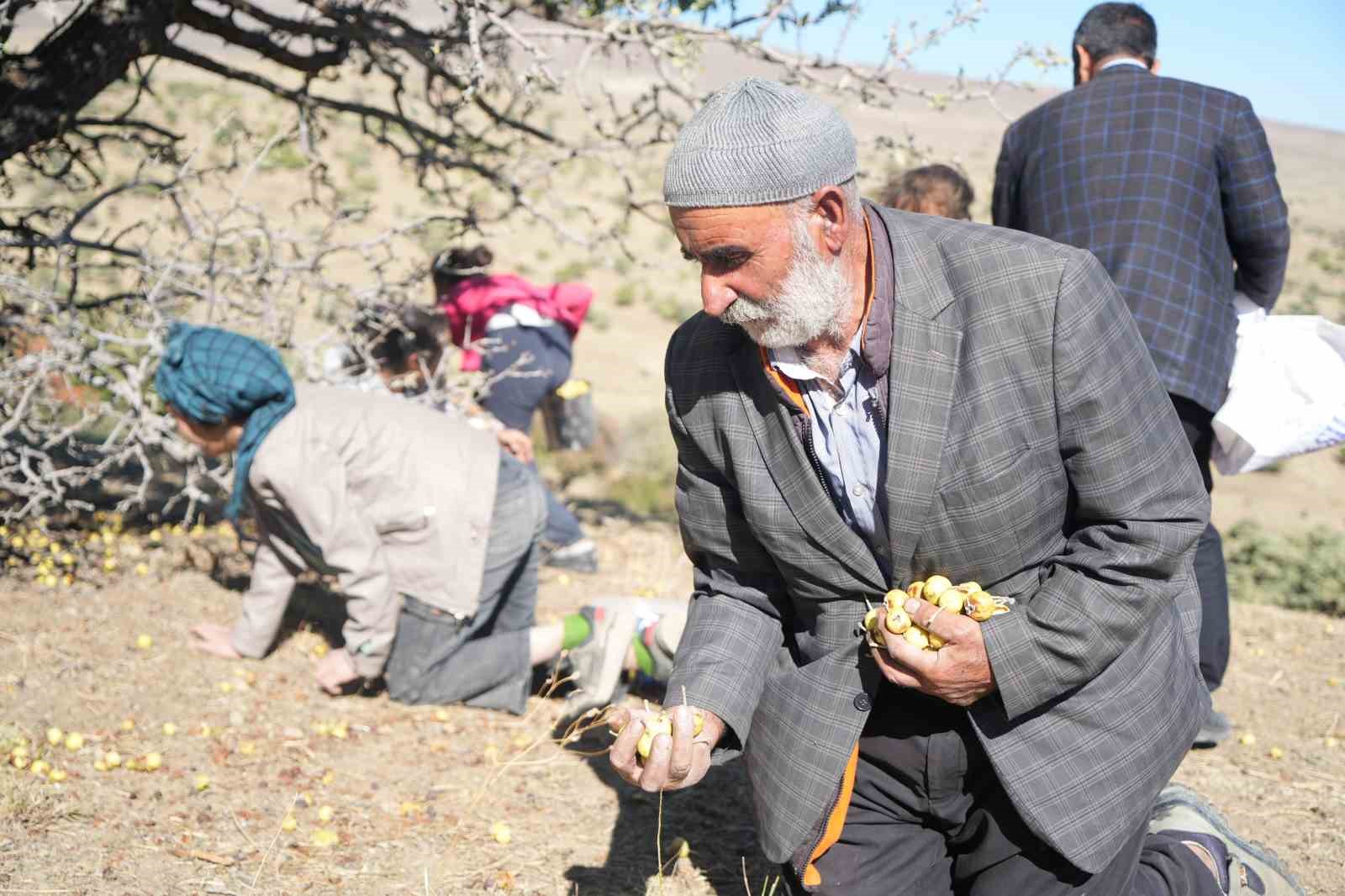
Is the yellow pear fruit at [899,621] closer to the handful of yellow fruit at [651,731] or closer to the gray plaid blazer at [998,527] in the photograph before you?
the gray plaid blazer at [998,527]

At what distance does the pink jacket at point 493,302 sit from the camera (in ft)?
18.8

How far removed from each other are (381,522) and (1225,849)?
104 inches

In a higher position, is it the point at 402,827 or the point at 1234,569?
the point at 402,827

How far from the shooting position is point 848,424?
7.29ft

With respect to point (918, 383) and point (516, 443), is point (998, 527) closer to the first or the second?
point (918, 383)

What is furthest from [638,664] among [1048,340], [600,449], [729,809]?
[600,449]

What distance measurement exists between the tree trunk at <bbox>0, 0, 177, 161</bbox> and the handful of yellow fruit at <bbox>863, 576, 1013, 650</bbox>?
3943 millimetres

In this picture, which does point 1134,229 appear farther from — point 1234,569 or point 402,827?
Result: point 1234,569

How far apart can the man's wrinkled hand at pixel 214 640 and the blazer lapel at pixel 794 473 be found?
9.00 feet

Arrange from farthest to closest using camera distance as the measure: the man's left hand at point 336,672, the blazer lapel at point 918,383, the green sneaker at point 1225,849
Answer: the man's left hand at point 336,672, the green sneaker at point 1225,849, the blazer lapel at point 918,383

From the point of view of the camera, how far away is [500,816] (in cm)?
337

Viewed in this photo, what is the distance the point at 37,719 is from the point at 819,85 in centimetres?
390

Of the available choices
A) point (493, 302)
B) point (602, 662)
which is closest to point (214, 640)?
point (602, 662)

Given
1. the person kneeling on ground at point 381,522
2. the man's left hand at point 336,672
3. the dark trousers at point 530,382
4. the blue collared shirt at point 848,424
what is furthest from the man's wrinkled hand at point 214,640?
the blue collared shirt at point 848,424
